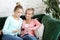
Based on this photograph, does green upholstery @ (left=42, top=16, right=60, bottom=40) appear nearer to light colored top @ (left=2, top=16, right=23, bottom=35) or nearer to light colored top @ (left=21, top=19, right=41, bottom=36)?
light colored top @ (left=21, top=19, right=41, bottom=36)

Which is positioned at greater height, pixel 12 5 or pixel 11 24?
pixel 12 5

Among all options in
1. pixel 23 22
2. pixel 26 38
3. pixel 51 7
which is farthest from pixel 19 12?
pixel 51 7

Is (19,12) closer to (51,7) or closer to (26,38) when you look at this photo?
(26,38)

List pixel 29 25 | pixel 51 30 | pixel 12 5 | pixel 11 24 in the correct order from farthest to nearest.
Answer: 1. pixel 12 5
2. pixel 29 25
3. pixel 11 24
4. pixel 51 30

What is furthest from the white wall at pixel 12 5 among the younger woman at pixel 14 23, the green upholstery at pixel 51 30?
the green upholstery at pixel 51 30

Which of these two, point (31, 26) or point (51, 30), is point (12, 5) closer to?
point (31, 26)

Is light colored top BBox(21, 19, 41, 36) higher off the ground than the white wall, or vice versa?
the white wall

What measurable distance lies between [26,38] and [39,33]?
0.32 meters

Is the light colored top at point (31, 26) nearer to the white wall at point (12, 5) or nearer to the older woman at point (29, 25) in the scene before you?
the older woman at point (29, 25)

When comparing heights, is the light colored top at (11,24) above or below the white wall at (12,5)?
below

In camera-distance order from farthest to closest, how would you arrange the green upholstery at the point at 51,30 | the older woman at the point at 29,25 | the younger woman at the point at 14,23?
the older woman at the point at 29,25, the younger woman at the point at 14,23, the green upholstery at the point at 51,30

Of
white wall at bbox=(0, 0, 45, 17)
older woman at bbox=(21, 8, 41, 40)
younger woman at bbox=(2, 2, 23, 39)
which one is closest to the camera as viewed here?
younger woman at bbox=(2, 2, 23, 39)

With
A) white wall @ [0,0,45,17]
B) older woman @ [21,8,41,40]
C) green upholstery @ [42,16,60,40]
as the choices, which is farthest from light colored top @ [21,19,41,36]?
white wall @ [0,0,45,17]

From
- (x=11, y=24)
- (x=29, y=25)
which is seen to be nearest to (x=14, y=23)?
(x=11, y=24)
